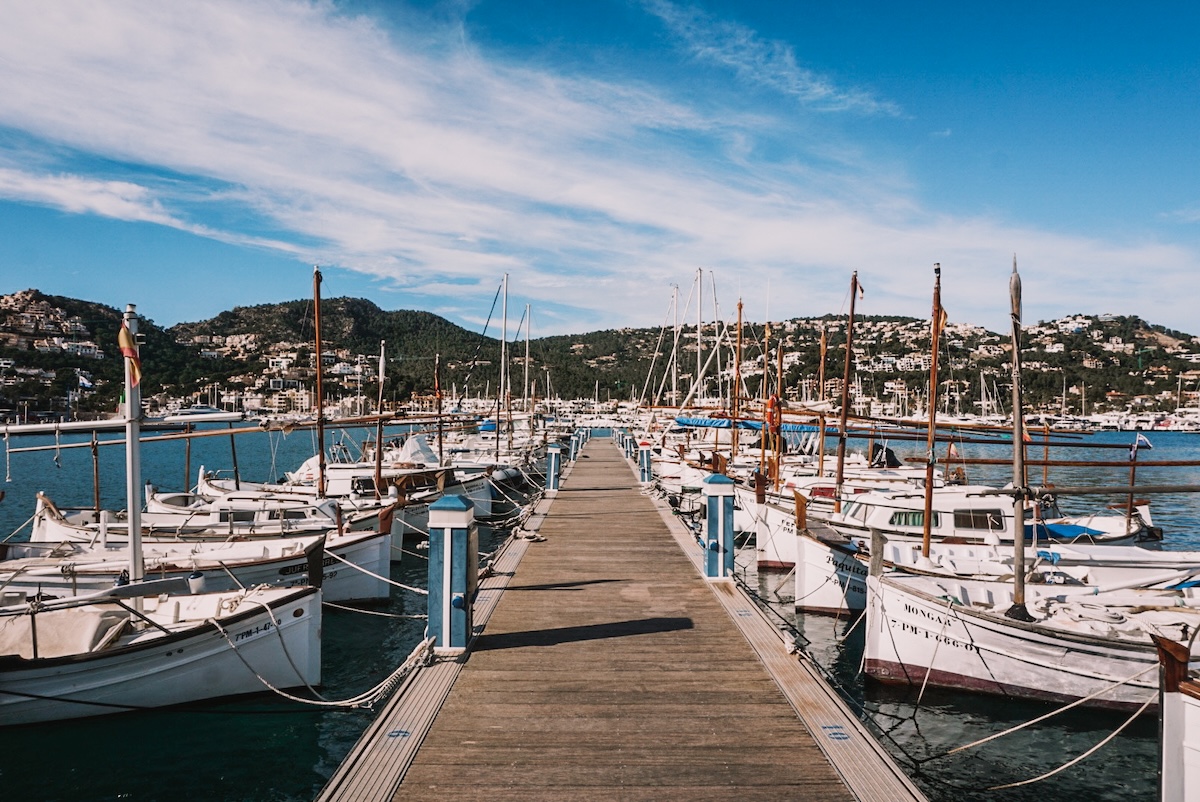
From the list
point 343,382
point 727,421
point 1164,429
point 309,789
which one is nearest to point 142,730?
point 309,789

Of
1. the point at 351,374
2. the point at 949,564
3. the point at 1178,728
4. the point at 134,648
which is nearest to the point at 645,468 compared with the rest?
the point at 949,564

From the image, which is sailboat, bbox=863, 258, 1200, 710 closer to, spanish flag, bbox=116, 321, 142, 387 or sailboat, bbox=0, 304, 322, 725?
A: sailboat, bbox=0, 304, 322, 725

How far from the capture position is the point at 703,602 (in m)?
11.6

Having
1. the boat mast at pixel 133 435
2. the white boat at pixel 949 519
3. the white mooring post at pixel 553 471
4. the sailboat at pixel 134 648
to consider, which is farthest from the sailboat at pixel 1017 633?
the white mooring post at pixel 553 471

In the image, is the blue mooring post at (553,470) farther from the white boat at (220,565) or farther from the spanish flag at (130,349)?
the spanish flag at (130,349)

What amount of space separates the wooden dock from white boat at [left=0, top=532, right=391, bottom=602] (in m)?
4.22

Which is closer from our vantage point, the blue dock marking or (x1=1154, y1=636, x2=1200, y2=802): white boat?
(x1=1154, y1=636, x2=1200, y2=802): white boat

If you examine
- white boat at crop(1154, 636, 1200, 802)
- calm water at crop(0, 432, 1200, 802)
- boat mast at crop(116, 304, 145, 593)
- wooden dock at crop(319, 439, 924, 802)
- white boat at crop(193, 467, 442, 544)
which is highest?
boat mast at crop(116, 304, 145, 593)

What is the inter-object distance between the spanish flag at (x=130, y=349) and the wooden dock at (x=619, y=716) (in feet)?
18.4

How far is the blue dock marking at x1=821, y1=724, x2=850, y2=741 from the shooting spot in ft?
22.2

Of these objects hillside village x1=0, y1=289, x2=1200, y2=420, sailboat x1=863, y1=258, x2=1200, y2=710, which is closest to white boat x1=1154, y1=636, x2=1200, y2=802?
sailboat x1=863, y1=258, x2=1200, y2=710

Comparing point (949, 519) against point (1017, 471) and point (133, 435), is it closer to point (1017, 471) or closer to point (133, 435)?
point (1017, 471)

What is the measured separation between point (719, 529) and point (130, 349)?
29.8 ft

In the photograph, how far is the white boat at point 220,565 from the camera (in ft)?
44.4
